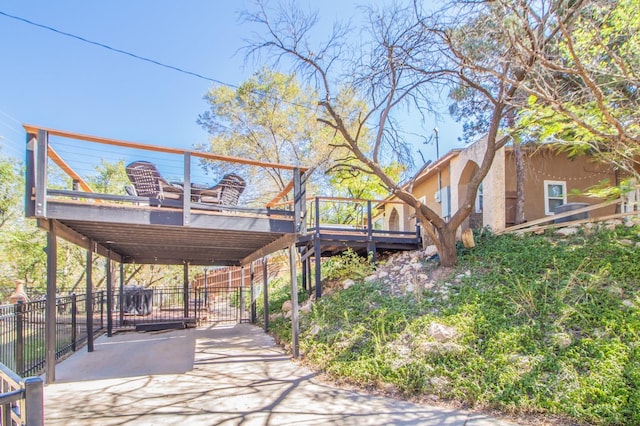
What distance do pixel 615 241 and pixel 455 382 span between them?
451 cm

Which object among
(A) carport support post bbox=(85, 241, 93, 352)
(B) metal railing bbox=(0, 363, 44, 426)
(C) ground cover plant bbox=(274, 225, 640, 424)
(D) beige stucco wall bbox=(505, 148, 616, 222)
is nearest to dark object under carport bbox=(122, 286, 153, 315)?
(A) carport support post bbox=(85, 241, 93, 352)

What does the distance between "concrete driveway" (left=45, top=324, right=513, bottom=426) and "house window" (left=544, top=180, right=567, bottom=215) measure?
820 centimetres

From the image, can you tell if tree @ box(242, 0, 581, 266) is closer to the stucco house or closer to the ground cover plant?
the ground cover plant

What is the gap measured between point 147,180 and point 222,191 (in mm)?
1149

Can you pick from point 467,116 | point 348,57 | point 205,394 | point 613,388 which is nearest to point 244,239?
point 205,394

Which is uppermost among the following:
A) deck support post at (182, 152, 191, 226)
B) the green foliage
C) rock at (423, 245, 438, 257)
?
deck support post at (182, 152, 191, 226)

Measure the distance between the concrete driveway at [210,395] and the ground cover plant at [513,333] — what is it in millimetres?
480

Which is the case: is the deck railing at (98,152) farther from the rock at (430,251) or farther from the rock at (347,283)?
the rock at (430,251)

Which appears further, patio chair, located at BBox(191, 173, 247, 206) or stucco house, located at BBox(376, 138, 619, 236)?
stucco house, located at BBox(376, 138, 619, 236)

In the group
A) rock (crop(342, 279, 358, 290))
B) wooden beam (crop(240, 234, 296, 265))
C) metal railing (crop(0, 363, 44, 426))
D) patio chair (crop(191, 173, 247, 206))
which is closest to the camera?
metal railing (crop(0, 363, 44, 426))

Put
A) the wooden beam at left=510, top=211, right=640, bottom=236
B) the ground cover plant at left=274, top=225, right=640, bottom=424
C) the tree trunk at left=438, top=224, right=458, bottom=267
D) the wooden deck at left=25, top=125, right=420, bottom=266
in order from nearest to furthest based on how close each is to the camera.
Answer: the ground cover plant at left=274, top=225, right=640, bottom=424 → the wooden deck at left=25, top=125, right=420, bottom=266 → the wooden beam at left=510, top=211, right=640, bottom=236 → the tree trunk at left=438, top=224, right=458, bottom=267

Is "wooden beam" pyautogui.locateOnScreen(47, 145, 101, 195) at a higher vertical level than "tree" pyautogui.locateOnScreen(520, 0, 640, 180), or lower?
lower

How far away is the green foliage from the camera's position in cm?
908

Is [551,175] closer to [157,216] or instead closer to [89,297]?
[157,216]
